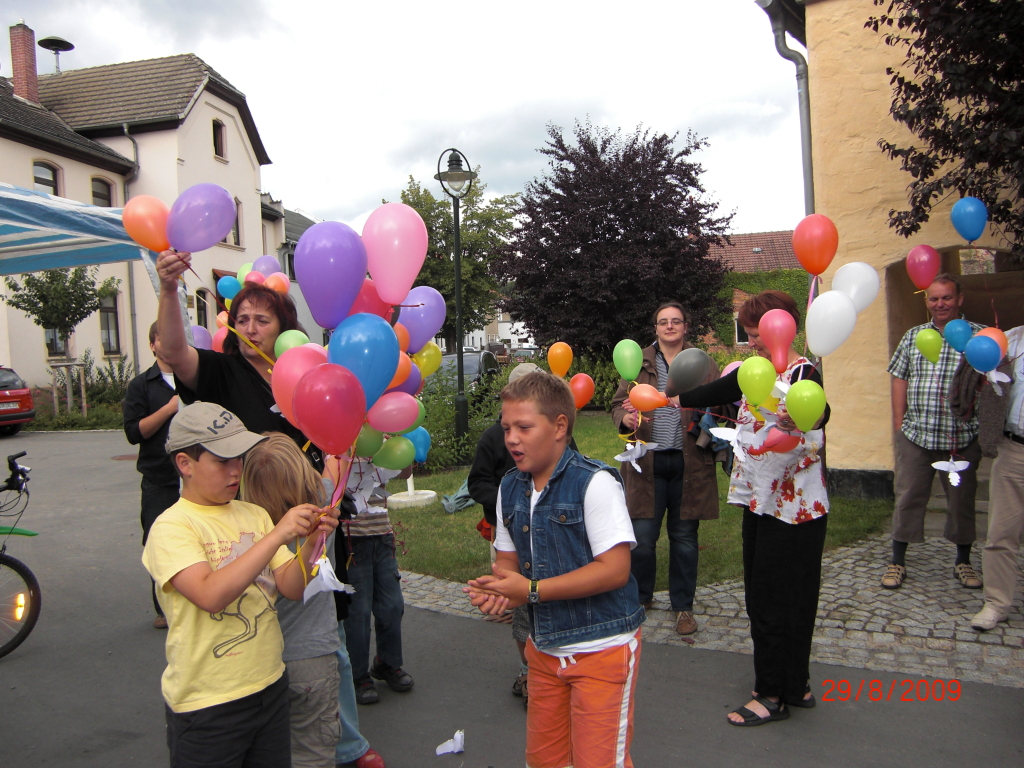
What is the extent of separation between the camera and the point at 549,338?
16.8 m

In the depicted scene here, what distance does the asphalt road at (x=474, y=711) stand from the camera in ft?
9.70

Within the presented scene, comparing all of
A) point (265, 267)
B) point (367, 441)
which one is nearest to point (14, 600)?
point (265, 267)

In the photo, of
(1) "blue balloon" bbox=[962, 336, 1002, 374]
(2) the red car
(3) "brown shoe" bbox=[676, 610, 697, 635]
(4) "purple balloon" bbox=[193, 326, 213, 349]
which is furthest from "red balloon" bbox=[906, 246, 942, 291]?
(2) the red car

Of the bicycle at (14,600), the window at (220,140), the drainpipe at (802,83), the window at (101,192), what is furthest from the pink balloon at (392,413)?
the window at (220,140)

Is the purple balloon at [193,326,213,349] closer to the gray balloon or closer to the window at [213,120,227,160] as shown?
the gray balloon

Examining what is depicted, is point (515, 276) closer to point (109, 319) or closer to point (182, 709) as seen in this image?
point (109, 319)

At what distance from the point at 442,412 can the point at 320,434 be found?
24.6ft

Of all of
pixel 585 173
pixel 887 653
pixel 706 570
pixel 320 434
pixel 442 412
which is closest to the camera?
pixel 320 434

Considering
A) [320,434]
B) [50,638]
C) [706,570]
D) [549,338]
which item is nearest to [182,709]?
[320,434]

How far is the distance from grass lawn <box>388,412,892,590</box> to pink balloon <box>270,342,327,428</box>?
295 centimetres

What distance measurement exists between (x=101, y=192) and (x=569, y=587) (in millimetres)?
23915

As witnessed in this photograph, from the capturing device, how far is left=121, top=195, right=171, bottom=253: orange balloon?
2.57m
